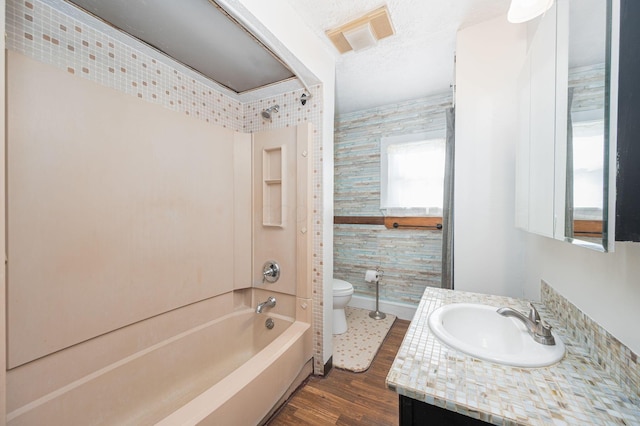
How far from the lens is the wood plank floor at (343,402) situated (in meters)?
1.38

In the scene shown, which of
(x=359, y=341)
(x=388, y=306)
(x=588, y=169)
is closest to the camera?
(x=588, y=169)

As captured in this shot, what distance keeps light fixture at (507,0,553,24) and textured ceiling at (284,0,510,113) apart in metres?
0.47

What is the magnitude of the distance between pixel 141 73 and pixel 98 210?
3.01 ft

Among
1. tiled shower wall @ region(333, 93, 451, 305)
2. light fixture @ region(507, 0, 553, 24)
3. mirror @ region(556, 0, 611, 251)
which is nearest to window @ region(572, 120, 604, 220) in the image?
mirror @ region(556, 0, 611, 251)

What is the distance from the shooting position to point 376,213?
Result: 109 inches

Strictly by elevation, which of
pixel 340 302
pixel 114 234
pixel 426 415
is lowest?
pixel 340 302

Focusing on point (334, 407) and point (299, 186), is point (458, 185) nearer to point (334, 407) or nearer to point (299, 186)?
point (299, 186)

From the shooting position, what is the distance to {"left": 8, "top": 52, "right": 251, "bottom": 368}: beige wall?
3.24ft

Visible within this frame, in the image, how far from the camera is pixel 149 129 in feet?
4.63

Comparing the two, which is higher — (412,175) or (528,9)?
(528,9)

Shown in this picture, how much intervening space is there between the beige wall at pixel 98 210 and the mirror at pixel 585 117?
1.89 meters

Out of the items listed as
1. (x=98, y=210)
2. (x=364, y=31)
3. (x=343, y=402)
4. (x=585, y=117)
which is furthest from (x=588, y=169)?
(x=98, y=210)

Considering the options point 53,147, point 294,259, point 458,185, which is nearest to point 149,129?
point 53,147

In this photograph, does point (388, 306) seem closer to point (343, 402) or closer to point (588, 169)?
point (343, 402)
